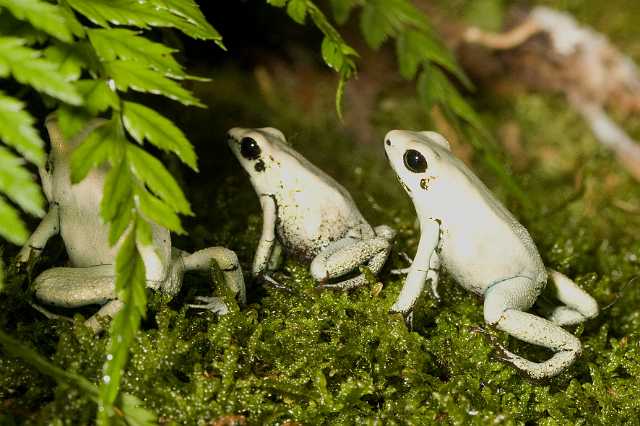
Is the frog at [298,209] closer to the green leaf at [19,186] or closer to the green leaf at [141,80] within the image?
the green leaf at [141,80]

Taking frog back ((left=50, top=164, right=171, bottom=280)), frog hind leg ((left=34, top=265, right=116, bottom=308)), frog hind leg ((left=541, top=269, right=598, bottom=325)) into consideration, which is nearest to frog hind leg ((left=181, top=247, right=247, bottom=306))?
frog back ((left=50, top=164, right=171, bottom=280))

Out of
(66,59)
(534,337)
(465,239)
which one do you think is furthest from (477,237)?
(66,59)

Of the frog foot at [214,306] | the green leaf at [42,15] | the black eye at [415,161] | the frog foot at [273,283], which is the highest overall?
the green leaf at [42,15]

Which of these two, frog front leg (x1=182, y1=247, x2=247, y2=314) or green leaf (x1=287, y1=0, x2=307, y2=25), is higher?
green leaf (x1=287, y1=0, x2=307, y2=25)

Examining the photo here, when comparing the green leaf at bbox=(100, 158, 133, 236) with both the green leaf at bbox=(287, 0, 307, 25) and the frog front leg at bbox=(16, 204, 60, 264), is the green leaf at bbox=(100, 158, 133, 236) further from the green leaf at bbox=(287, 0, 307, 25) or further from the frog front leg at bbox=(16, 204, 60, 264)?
the green leaf at bbox=(287, 0, 307, 25)

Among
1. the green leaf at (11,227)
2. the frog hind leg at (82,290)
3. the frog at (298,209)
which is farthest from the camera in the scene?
the frog at (298,209)

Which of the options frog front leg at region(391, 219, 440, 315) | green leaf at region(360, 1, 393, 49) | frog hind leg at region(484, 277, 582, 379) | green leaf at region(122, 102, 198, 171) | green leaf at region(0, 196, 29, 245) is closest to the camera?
green leaf at region(0, 196, 29, 245)

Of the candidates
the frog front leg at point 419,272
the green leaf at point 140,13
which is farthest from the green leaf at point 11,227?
the frog front leg at point 419,272

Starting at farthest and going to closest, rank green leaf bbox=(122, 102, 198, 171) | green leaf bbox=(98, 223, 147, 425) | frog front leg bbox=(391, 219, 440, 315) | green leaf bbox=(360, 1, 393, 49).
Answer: green leaf bbox=(360, 1, 393, 49)
frog front leg bbox=(391, 219, 440, 315)
green leaf bbox=(122, 102, 198, 171)
green leaf bbox=(98, 223, 147, 425)
